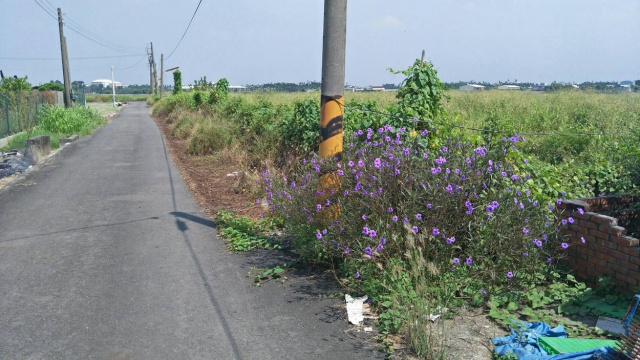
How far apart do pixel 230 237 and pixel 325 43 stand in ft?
9.77

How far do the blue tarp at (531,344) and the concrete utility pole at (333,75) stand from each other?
3.03 metres

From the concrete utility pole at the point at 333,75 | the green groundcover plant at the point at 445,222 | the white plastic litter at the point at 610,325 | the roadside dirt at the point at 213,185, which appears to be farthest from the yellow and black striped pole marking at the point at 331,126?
the white plastic litter at the point at 610,325

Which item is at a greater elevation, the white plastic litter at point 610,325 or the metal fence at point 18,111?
the metal fence at point 18,111

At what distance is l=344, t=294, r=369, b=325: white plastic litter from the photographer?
4.41 metres

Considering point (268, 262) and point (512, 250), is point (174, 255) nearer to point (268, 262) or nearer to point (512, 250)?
point (268, 262)

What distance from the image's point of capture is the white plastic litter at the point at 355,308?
4406 mm

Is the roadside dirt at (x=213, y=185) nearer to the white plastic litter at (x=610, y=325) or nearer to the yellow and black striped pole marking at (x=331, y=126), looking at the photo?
the yellow and black striped pole marking at (x=331, y=126)

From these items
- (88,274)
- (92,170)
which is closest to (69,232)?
(88,274)

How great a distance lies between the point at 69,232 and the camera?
743 cm

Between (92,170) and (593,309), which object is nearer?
(593,309)

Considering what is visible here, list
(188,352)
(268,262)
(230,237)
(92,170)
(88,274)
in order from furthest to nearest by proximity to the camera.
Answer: (92,170) < (230,237) < (268,262) < (88,274) < (188,352)

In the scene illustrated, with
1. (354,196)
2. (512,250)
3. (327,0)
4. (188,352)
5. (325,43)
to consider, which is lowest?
(188,352)

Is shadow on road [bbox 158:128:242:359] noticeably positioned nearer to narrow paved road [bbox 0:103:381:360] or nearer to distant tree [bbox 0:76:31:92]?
narrow paved road [bbox 0:103:381:360]

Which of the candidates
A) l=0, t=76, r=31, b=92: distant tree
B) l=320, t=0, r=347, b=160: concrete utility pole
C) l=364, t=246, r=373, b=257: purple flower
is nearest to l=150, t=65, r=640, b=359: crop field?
l=364, t=246, r=373, b=257: purple flower
